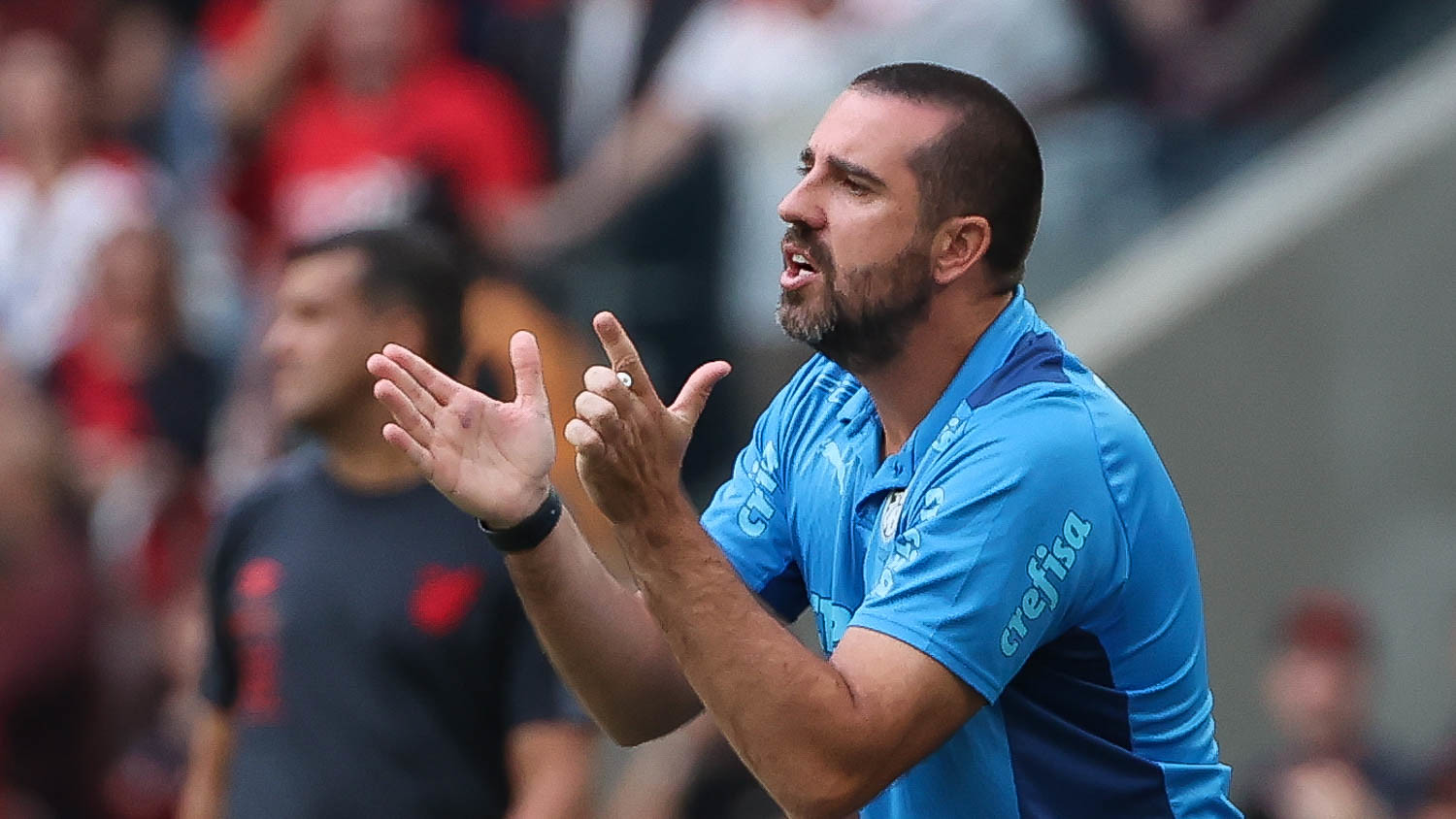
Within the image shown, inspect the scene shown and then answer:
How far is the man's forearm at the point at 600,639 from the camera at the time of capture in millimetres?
2986

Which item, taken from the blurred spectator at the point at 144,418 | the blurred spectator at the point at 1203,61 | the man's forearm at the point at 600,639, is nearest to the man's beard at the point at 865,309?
the man's forearm at the point at 600,639

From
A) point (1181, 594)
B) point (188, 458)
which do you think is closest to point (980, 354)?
point (1181, 594)

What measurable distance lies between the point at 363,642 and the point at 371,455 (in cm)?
40

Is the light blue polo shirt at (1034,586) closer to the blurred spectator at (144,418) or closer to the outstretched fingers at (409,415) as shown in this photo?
the outstretched fingers at (409,415)

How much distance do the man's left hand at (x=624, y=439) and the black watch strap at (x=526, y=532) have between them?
29cm

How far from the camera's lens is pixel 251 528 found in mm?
4422

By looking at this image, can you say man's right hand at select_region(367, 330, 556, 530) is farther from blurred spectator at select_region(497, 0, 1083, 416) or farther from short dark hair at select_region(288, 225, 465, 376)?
blurred spectator at select_region(497, 0, 1083, 416)

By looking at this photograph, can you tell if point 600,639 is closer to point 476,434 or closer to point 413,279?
point 476,434

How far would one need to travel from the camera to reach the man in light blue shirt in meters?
2.62

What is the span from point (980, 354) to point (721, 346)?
12.4ft

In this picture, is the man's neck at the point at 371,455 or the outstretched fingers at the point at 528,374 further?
the man's neck at the point at 371,455

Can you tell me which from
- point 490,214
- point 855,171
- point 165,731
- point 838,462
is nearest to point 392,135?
point 490,214

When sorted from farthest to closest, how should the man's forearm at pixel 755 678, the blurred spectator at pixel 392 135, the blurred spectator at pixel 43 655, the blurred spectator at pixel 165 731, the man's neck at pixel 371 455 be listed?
the blurred spectator at pixel 392 135, the blurred spectator at pixel 165 731, the blurred spectator at pixel 43 655, the man's neck at pixel 371 455, the man's forearm at pixel 755 678

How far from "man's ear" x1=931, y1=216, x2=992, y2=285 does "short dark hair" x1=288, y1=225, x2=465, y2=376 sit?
1.81 metres
